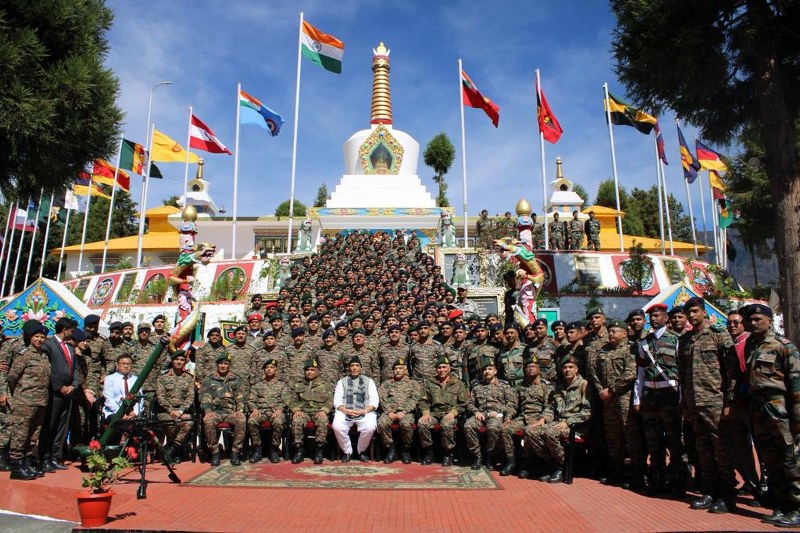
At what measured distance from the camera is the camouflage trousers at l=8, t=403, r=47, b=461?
614 cm

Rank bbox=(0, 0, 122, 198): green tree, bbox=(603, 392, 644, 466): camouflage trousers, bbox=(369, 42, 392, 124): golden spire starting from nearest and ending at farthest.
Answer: bbox=(603, 392, 644, 466): camouflage trousers, bbox=(0, 0, 122, 198): green tree, bbox=(369, 42, 392, 124): golden spire

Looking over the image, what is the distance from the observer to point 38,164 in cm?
773

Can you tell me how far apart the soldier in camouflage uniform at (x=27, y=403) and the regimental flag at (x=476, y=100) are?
16280mm

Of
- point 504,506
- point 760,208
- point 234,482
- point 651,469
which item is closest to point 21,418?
point 234,482

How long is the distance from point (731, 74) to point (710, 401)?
24.6ft

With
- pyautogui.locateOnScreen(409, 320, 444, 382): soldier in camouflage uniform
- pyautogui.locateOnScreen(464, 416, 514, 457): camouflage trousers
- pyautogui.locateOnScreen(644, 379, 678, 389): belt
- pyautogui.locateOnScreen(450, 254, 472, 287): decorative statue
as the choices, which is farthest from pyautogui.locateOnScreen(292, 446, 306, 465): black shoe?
pyautogui.locateOnScreen(450, 254, 472, 287): decorative statue

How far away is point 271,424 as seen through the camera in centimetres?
730

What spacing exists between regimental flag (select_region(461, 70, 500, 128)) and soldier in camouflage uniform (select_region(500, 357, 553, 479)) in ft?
47.2

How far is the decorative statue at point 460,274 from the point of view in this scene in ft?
51.9

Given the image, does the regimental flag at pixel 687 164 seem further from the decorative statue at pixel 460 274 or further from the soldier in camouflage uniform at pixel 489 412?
the soldier in camouflage uniform at pixel 489 412

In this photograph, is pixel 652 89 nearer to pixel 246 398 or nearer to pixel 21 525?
pixel 246 398

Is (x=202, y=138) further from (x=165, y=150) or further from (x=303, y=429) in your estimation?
(x=303, y=429)

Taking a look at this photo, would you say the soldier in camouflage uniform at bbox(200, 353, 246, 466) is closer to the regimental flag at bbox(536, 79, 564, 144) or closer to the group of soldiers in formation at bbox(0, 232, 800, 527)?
the group of soldiers in formation at bbox(0, 232, 800, 527)

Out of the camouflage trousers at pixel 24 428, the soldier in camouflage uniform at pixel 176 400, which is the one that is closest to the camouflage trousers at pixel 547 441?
the soldier in camouflage uniform at pixel 176 400
